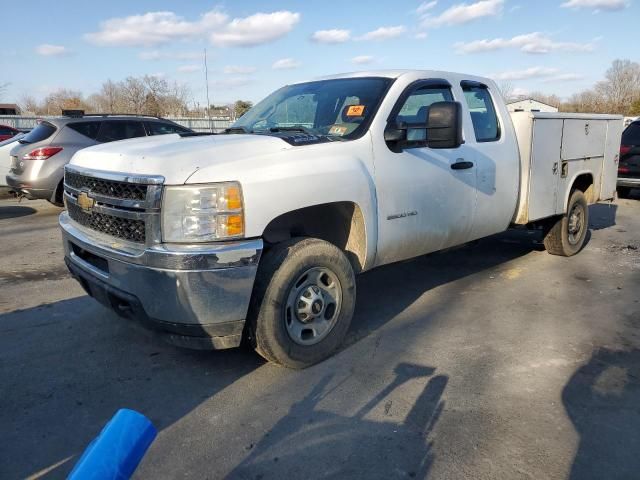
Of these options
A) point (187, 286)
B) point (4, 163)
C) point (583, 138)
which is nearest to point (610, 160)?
point (583, 138)

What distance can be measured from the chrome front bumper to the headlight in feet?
0.22

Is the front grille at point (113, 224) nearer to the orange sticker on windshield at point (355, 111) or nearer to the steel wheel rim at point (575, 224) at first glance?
the orange sticker on windshield at point (355, 111)

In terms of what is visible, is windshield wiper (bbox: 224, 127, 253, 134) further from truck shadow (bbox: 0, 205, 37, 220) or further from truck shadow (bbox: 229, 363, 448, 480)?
truck shadow (bbox: 0, 205, 37, 220)

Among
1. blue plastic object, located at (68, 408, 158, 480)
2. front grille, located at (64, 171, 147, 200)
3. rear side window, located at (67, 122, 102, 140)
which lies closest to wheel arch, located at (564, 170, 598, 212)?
front grille, located at (64, 171, 147, 200)

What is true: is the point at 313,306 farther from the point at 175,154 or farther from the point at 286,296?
the point at 175,154

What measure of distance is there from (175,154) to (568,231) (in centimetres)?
519

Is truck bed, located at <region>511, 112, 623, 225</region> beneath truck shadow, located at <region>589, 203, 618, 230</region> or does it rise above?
above

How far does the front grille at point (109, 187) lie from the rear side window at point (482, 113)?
3.05 m

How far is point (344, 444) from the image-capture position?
8.93 feet

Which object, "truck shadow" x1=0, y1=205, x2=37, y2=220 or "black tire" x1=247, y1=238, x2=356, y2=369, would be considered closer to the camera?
"black tire" x1=247, y1=238, x2=356, y2=369

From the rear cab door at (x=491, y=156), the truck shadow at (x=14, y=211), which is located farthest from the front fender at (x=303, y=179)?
the truck shadow at (x=14, y=211)

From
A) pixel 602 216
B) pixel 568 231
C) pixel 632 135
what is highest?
pixel 632 135

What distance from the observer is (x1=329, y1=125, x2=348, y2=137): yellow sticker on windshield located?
3.81 metres

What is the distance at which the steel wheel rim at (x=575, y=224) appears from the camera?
6.44 metres
